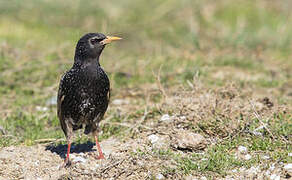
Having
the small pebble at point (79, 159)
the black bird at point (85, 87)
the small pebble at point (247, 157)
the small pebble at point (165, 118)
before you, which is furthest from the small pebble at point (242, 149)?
the small pebble at point (79, 159)

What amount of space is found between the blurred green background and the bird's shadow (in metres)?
0.30

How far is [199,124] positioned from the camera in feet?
19.5

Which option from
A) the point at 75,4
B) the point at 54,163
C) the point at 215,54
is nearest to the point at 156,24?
the point at 75,4

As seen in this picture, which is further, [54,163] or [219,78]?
[219,78]

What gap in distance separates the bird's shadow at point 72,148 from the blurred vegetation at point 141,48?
29cm

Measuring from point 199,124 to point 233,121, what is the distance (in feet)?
1.26

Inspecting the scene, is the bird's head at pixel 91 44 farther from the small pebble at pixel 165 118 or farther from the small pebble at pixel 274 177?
the small pebble at pixel 274 177

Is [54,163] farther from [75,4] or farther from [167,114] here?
[75,4]

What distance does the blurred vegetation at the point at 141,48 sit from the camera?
7953 millimetres

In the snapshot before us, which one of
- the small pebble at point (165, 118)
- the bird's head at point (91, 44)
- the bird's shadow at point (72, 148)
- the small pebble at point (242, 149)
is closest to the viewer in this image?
the small pebble at point (242, 149)

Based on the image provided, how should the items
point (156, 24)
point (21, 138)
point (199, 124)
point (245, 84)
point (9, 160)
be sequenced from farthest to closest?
point (156, 24), point (245, 84), point (21, 138), point (199, 124), point (9, 160)

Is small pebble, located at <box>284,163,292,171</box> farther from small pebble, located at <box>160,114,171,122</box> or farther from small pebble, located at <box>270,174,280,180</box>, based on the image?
small pebble, located at <box>160,114,171,122</box>

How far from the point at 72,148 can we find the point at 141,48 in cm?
542

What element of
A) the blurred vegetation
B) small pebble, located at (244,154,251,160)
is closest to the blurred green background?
the blurred vegetation
